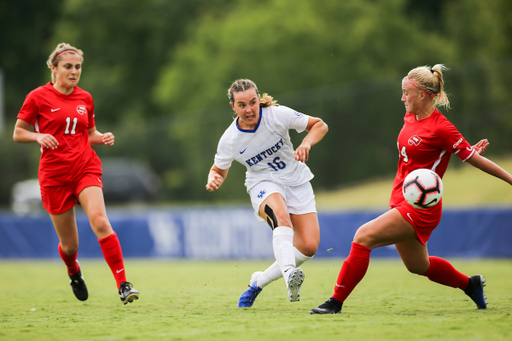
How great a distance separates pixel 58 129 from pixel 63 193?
0.65 metres

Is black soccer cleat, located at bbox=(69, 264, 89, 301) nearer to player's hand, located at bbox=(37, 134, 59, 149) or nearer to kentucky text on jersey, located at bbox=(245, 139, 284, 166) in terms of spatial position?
player's hand, located at bbox=(37, 134, 59, 149)

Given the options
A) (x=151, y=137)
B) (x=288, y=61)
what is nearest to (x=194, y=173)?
(x=151, y=137)

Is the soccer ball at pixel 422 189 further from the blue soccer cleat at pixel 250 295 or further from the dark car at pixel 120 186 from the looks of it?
the dark car at pixel 120 186

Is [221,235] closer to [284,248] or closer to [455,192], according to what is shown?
[455,192]

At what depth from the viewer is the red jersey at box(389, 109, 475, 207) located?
5.05m

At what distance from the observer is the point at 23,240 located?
16.2 m

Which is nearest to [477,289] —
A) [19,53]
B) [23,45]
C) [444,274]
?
[444,274]

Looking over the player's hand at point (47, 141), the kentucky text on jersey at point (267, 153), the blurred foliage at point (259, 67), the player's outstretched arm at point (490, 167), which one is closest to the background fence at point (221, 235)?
the blurred foliage at point (259, 67)

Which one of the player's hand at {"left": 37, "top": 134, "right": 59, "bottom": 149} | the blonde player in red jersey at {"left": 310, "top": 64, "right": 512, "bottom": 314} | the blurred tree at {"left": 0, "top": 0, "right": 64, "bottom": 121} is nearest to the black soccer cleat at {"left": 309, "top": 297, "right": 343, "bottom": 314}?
the blonde player in red jersey at {"left": 310, "top": 64, "right": 512, "bottom": 314}

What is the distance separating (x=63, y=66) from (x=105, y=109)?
Answer: 117 ft

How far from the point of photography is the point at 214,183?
18.6 ft

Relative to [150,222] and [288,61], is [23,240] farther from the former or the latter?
[288,61]

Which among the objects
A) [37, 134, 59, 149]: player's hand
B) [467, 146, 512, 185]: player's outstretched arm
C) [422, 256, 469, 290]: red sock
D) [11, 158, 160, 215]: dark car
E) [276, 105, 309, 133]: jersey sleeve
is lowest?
[422, 256, 469, 290]: red sock

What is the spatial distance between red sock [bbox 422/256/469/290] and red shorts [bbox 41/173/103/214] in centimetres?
338
